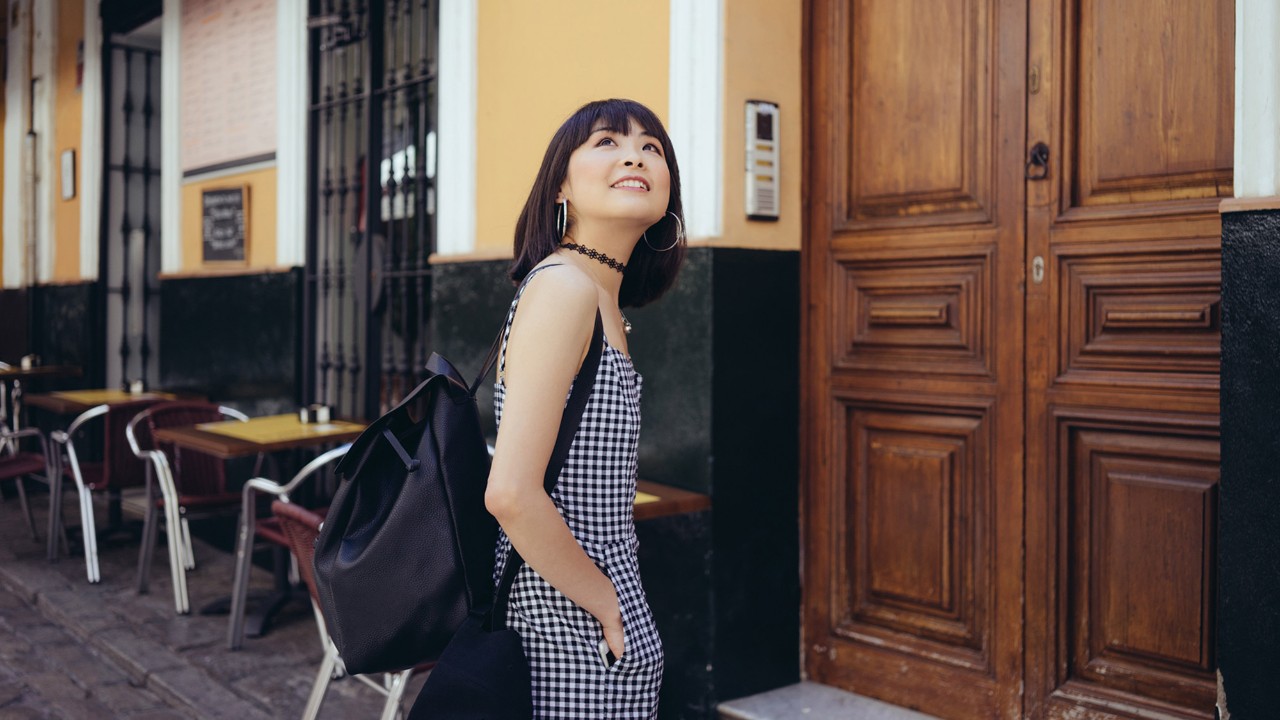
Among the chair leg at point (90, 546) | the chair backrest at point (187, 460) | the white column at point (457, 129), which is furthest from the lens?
the chair leg at point (90, 546)

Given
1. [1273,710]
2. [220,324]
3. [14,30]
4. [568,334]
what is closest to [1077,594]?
[1273,710]

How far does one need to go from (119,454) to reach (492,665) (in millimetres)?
5400

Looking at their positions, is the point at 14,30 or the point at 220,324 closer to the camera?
the point at 220,324

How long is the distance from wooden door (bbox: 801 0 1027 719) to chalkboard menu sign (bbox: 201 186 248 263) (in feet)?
13.8

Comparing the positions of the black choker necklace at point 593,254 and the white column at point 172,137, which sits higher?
the white column at point 172,137

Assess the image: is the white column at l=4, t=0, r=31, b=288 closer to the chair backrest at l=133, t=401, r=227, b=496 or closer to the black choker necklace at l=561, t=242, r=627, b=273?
the chair backrest at l=133, t=401, r=227, b=496

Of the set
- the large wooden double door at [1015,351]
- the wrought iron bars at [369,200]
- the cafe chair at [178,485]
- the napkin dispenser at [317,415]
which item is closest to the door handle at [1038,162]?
the large wooden double door at [1015,351]

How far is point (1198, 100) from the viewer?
118 inches

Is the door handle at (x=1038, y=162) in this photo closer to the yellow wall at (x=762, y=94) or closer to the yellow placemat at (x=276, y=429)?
the yellow wall at (x=762, y=94)

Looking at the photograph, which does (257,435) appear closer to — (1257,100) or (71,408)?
(71,408)

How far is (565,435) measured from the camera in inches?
68.1

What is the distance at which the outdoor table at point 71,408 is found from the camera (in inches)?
260

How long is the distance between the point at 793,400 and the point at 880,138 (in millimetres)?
920

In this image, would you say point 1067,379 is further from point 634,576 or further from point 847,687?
point 634,576
